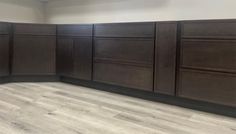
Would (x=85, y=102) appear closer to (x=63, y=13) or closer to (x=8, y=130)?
(x=8, y=130)

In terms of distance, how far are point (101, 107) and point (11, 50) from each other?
2065 mm

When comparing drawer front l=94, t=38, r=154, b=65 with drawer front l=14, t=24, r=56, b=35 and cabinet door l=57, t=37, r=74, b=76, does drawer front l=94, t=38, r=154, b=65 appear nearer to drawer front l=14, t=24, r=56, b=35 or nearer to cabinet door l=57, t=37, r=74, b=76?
cabinet door l=57, t=37, r=74, b=76

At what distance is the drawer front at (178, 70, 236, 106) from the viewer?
2.39 metres

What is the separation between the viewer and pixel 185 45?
265cm

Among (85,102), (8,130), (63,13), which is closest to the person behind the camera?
(8,130)

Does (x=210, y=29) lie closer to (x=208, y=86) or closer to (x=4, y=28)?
(x=208, y=86)

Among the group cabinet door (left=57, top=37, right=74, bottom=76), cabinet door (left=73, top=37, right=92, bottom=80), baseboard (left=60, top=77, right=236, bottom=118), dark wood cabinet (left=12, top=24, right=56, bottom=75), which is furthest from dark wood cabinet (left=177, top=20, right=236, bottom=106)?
dark wood cabinet (left=12, top=24, right=56, bottom=75)

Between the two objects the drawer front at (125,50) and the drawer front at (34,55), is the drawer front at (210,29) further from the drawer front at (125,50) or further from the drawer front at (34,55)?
the drawer front at (34,55)

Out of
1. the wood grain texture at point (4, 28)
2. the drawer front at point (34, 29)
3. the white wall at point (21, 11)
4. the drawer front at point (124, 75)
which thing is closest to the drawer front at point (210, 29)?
the drawer front at point (124, 75)

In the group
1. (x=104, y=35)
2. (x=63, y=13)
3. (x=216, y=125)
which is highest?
(x=63, y=13)

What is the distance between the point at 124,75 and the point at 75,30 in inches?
46.3

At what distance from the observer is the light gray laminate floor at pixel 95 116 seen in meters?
2.04

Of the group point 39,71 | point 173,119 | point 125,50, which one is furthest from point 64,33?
point 173,119

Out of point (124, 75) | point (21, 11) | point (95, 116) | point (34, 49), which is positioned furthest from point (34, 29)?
point (95, 116)
